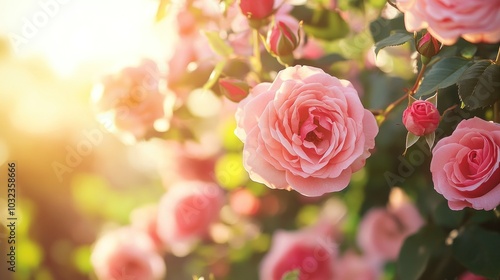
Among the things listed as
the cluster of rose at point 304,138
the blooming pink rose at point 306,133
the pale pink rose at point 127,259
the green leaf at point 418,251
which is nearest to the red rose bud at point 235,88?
the cluster of rose at point 304,138

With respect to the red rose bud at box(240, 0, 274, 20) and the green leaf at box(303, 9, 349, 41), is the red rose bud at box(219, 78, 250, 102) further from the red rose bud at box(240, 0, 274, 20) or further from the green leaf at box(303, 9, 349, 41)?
the green leaf at box(303, 9, 349, 41)

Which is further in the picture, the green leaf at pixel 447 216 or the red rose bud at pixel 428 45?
the green leaf at pixel 447 216

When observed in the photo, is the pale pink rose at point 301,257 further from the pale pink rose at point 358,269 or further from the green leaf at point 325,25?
the green leaf at point 325,25

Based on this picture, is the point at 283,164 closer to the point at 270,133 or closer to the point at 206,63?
the point at 270,133

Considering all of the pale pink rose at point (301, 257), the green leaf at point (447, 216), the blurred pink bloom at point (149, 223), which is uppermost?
the green leaf at point (447, 216)

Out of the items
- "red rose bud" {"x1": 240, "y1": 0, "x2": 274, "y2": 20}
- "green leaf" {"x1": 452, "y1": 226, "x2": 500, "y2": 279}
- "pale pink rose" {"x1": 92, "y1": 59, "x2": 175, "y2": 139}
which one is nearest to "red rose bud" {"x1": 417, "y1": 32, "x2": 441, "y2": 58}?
"red rose bud" {"x1": 240, "y1": 0, "x2": 274, "y2": 20}

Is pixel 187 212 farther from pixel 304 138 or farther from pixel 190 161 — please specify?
pixel 304 138

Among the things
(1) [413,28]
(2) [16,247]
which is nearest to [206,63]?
(1) [413,28]
